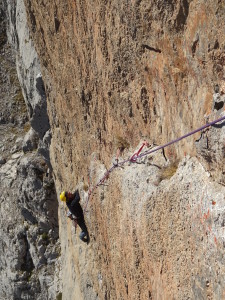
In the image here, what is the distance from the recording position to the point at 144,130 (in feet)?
25.3

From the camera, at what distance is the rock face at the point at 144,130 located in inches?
Result: 209

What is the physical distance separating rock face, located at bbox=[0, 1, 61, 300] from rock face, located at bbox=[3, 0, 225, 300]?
479cm

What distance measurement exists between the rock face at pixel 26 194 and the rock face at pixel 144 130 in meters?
4.79

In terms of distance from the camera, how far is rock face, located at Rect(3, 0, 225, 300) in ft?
17.4

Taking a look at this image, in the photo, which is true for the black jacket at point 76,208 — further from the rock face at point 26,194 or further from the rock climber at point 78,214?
the rock face at point 26,194

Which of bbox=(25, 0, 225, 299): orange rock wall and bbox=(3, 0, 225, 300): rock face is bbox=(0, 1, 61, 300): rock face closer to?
bbox=(25, 0, 225, 299): orange rock wall

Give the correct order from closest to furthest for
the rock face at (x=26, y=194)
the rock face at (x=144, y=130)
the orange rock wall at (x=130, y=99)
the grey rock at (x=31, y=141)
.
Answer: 1. the rock face at (x=144, y=130)
2. the orange rock wall at (x=130, y=99)
3. the rock face at (x=26, y=194)
4. the grey rock at (x=31, y=141)

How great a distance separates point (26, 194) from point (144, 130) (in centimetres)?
1166

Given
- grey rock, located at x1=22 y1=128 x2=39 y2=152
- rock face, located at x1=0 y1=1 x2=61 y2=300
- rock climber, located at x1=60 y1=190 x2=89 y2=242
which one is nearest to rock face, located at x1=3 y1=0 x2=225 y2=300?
rock climber, located at x1=60 y1=190 x2=89 y2=242

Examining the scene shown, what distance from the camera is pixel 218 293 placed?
504 cm

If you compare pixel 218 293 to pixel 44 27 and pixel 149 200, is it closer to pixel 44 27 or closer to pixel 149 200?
pixel 149 200

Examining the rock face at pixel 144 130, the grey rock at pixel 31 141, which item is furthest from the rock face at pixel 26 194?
the rock face at pixel 144 130

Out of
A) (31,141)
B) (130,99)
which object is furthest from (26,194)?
(130,99)

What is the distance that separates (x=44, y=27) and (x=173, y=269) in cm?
781
